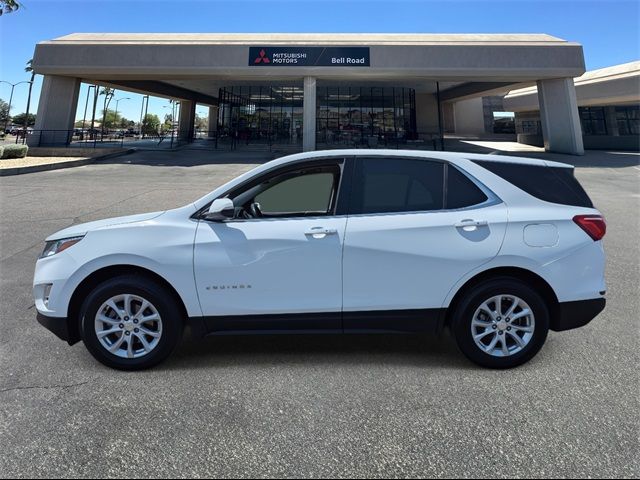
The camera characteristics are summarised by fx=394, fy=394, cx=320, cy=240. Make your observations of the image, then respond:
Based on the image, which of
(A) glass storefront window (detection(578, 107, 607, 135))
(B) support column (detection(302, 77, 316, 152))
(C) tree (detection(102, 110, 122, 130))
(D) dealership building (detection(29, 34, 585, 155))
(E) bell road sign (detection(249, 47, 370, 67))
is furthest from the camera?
(C) tree (detection(102, 110, 122, 130))

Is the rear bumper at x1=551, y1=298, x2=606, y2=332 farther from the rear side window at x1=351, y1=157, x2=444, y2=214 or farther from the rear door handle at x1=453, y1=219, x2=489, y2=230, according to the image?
the rear side window at x1=351, y1=157, x2=444, y2=214

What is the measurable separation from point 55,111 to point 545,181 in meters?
30.2

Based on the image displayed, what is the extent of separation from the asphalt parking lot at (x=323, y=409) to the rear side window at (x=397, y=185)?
1.28m

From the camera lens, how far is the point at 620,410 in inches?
104

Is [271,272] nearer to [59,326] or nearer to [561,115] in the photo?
[59,326]

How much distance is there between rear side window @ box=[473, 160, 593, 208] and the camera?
3211mm

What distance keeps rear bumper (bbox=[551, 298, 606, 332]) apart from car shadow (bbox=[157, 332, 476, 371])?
0.79 meters

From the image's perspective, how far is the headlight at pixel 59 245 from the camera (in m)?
3.13

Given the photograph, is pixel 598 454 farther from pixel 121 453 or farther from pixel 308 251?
pixel 121 453

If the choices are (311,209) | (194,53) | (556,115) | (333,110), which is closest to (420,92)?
(333,110)

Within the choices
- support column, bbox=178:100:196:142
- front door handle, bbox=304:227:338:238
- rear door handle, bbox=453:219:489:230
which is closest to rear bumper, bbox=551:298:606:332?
rear door handle, bbox=453:219:489:230

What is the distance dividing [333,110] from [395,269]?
3370cm

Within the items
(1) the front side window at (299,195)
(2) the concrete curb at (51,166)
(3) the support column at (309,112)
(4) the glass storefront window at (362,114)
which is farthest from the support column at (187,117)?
(1) the front side window at (299,195)

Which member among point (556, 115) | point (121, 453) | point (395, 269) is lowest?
point (121, 453)
